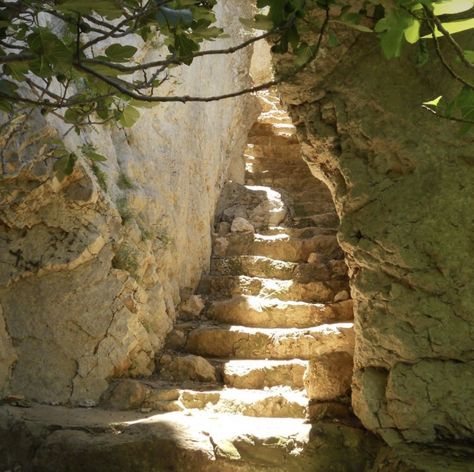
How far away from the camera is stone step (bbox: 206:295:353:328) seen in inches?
156

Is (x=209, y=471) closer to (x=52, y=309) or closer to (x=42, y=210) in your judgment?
(x=52, y=309)

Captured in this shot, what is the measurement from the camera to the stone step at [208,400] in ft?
9.93

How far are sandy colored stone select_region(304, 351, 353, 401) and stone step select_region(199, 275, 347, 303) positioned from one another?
1466 millimetres

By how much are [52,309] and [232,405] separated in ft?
4.17

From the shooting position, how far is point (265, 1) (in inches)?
50.4

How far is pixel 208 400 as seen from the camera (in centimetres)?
313

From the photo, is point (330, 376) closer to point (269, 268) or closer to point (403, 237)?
point (403, 237)

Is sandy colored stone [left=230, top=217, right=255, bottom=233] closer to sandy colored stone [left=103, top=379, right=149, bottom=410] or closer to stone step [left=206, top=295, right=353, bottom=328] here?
stone step [left=206, top=295, right=353, bottom=328]

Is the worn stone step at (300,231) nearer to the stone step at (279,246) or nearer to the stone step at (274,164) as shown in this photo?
the stone step at (279,246)

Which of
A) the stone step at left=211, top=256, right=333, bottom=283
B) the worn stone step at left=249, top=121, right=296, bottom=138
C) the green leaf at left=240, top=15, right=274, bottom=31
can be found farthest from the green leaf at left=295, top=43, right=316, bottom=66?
the worn stone step at left=249, top=121, right=296, bottom=138

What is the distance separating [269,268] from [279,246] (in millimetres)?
393

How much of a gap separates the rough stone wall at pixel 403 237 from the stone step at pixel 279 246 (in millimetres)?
2194

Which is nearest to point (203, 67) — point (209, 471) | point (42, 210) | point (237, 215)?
point (237, 215)

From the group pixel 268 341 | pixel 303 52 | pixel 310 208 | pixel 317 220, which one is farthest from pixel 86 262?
pixel 310 208
